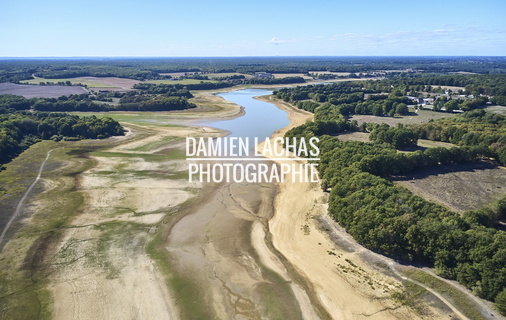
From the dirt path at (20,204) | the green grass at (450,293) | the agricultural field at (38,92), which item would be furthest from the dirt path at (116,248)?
the agricultural field at (38,92)

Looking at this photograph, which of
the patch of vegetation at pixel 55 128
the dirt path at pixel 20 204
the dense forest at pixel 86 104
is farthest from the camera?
the dense forest at pixel 86 104

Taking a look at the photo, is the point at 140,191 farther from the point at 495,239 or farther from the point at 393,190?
the point at 495,239

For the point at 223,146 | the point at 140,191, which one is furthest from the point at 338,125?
the point at 140,191

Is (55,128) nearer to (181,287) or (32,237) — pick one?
(32,237)

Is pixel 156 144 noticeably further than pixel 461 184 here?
Yes

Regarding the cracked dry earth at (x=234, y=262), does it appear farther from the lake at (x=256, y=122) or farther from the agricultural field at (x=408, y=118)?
the agricultural field at (x=408, y=118)

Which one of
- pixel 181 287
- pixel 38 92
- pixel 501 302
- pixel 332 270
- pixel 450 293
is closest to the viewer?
pixel 501 302

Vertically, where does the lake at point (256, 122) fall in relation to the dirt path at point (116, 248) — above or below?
above

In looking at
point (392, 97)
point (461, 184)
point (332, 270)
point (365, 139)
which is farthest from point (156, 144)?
point (392, 97)

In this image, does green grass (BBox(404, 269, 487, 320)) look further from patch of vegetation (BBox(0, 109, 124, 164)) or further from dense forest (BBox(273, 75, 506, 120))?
patch of vegetation (BBox(0, 109, 124, 164))

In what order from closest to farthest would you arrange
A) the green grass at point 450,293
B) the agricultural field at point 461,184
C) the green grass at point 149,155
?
1. the green grass at point 450,293
2. the agricultural field at point 461,184
3. the green grass at point 149,155
